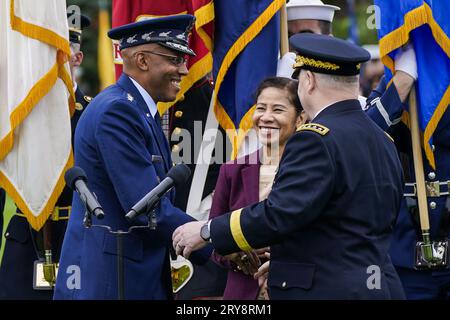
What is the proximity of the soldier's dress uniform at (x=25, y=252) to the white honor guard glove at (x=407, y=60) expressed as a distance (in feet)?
7.97

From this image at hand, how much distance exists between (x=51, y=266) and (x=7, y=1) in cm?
182

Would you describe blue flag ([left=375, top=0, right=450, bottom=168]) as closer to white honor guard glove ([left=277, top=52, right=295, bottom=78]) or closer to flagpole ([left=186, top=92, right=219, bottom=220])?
white honor guard glove ([left=277, top=52, right=295, bottom=78])

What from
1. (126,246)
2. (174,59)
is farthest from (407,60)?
(126,246)

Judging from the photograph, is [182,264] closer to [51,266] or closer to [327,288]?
[51,266]

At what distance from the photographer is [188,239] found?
5.60m

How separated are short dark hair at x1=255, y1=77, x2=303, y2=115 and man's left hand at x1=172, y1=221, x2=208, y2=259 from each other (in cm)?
120

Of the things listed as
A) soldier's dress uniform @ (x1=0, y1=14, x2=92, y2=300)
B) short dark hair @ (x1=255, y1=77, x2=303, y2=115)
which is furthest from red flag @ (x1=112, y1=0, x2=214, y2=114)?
short dark hair @ (x1=255, y1=77, x2=303, y2=115)

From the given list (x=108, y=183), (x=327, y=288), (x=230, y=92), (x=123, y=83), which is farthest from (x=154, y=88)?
(x=327, y=288)

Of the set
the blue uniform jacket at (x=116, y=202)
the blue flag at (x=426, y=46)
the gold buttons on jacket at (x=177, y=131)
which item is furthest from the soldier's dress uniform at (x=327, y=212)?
the gold buttons on jacket at (x=177, y=131)

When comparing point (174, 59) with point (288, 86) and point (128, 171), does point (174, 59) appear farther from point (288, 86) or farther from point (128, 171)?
point (128, 171)

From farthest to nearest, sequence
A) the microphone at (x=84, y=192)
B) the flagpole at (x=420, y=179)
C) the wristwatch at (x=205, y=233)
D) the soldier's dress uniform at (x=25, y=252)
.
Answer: the soldier's dress uniform at (x=25, y=252) → the flagpole at (x=420, y=179) → the wristwatch at (x=205, y=233) → the microphone at (x=84, y=192)

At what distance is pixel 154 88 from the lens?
20.3ft

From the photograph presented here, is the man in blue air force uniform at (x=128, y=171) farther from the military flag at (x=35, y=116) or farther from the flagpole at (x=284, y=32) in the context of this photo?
the military flag at (x=35, y=116)

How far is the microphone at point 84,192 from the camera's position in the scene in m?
4.95
